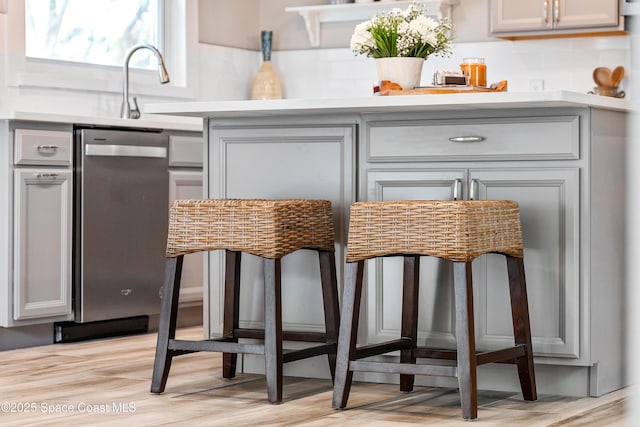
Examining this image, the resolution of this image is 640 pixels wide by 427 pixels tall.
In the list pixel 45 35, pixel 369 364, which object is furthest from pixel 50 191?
pixel 369 364

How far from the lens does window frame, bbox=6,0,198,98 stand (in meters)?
4.07

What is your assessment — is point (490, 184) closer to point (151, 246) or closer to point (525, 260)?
point (525, 260)

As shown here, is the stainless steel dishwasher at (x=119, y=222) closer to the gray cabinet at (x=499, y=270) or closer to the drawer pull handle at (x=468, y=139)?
the gray cabinet at (x=499, y=270)

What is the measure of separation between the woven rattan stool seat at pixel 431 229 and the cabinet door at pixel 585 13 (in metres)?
2.35

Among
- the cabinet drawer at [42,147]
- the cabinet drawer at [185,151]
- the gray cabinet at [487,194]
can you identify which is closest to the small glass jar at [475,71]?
the gray cabinet at [487,194]

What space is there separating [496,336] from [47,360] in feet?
5.29

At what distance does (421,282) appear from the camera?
2.84 m

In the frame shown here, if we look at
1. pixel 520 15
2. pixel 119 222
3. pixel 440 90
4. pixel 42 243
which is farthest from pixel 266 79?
pixel 440 90

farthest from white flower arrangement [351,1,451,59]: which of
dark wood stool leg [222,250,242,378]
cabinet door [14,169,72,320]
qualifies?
cabinet door [14,169,72,320]

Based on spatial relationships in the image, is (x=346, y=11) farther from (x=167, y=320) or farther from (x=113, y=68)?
(x=167, y=320)

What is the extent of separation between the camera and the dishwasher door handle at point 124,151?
384 cm

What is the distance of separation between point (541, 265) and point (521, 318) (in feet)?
0.61

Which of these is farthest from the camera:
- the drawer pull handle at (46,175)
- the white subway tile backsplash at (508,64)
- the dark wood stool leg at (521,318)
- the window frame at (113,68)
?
the white subway tile backsplash at (508,64)

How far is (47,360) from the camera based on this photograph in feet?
11.1
